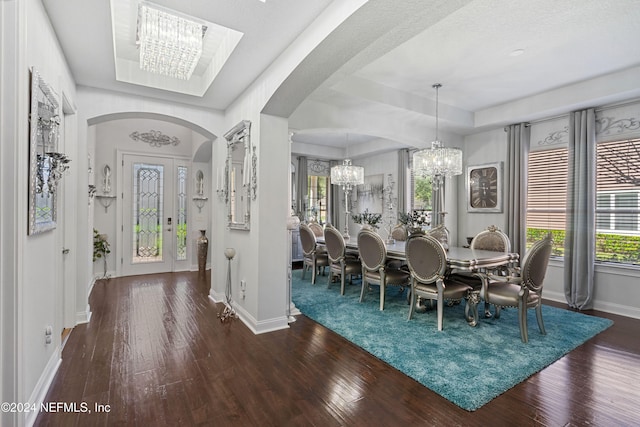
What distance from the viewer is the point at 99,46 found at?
2.67 m

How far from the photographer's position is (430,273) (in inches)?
131

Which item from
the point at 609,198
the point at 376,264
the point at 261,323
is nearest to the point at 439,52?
the point at 376,264

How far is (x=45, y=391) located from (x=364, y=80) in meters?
4.24

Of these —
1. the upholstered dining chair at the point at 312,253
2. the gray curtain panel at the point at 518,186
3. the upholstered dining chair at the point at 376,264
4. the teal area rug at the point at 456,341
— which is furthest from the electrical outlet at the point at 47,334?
the gray curtain panel at the point at 518,186

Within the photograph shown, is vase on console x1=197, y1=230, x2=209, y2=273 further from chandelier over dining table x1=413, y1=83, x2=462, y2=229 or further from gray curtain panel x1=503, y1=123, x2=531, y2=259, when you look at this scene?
gray curtain panel x1=503, y1=123, x2=531, y2=259

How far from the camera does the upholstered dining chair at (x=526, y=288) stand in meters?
2.97

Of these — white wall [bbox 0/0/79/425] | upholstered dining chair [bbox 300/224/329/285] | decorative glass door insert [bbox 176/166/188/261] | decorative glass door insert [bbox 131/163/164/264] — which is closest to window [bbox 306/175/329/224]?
upholstered dining chair [bbox 300/224/329/285]

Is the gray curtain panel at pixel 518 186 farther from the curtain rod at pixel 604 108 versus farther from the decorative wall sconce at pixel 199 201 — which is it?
the decorative wall sconce at pixel 199 201

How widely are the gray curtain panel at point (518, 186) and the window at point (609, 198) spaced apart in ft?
0.87

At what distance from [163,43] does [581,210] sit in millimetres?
5272

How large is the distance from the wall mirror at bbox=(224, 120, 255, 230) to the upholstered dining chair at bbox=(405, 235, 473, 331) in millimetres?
1897

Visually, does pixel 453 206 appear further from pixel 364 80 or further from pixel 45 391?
pixel 45 391

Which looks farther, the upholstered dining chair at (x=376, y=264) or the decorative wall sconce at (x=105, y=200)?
the decorative wall sconce at (x=105, y=200)

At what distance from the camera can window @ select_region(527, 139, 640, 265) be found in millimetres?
3904
